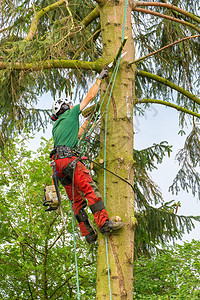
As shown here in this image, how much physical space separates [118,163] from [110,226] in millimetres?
727

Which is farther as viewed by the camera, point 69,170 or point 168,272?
point 168,272

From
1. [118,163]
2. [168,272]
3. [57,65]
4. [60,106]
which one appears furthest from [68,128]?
[168,272]

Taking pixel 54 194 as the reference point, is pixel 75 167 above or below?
above

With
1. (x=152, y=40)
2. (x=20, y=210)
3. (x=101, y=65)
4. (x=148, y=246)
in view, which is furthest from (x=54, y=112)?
(x=20, y=210)

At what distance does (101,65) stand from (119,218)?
6.51 ft

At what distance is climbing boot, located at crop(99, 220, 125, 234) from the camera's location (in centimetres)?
404

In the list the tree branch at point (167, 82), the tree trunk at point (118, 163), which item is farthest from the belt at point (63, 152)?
the tree branch at point (167, 82)

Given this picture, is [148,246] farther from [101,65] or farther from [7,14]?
[7,14]

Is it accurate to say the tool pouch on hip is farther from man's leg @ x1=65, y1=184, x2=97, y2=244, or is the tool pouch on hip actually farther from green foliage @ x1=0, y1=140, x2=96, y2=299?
green foliage @ x1=0, y1=140, x2=96, y2=299

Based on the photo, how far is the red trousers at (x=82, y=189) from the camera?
4139 mm

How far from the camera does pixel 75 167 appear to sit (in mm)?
4379

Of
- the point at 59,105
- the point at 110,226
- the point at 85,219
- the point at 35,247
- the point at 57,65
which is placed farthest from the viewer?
the point at 35,247

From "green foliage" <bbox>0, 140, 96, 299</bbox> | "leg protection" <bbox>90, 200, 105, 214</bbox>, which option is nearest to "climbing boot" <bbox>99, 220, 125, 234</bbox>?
"leg protection" <bbox>90, 200, 105, 214</bbox>

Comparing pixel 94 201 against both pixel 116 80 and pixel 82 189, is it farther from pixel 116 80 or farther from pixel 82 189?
pixel 116 80
